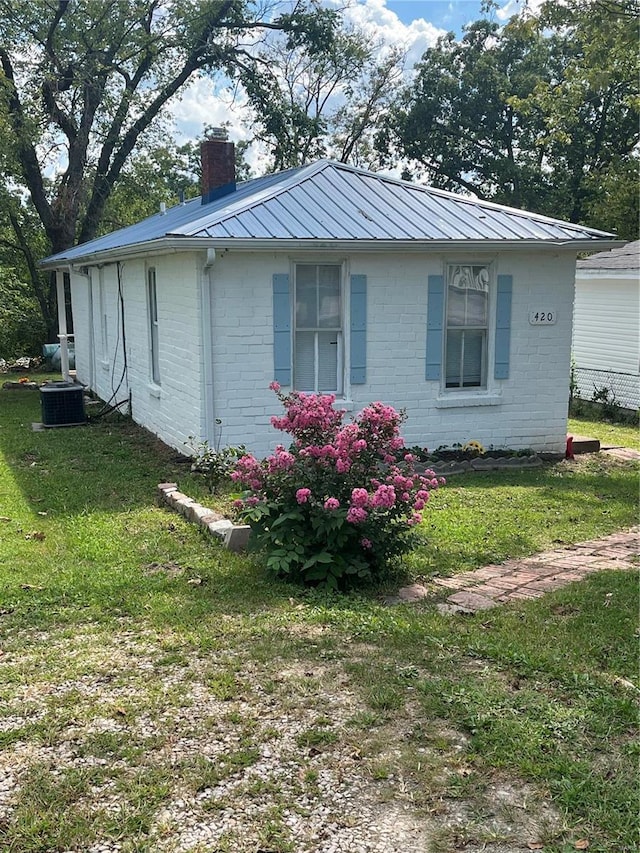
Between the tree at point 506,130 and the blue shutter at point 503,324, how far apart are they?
60.3 ft

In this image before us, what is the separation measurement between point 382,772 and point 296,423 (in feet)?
9.21

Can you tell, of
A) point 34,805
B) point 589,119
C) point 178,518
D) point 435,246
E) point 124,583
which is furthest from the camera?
point 589,119

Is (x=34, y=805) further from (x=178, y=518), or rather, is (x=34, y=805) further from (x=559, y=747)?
(x=178, y=518)

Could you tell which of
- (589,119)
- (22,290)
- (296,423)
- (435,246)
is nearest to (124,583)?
(296,423)

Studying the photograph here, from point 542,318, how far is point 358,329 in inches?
99.7

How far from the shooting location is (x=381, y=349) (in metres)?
9.70

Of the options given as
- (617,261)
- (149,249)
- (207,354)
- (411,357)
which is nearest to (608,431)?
(617,261)

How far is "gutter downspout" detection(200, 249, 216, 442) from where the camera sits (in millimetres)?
8781

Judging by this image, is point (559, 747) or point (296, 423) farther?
point (296, 423)

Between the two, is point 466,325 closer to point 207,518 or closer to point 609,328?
point 207,518

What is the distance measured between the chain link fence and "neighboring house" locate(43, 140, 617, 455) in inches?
232

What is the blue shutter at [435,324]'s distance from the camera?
32.1 feet

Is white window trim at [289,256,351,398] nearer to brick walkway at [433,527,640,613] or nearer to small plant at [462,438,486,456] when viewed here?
small plant at [462,438,486,456]

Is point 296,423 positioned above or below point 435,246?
below
